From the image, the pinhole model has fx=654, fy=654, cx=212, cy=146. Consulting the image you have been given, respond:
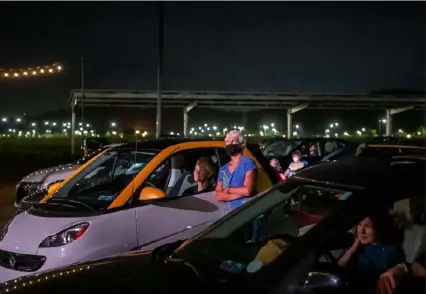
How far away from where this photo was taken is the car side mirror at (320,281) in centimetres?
296

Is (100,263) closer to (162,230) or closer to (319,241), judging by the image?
(319,241)

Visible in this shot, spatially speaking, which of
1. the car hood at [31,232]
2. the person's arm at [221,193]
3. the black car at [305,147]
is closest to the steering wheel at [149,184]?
the person's arm at [221,193]

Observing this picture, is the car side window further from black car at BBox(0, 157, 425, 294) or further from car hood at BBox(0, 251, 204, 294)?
car hood at BBox(0, 251, 204, 294)

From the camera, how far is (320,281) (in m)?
2.97

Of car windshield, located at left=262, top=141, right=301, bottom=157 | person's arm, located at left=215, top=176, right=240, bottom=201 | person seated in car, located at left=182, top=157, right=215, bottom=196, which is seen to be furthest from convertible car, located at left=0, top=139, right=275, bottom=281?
car windshield, located at left=262, top=141, right=301, bottom=157

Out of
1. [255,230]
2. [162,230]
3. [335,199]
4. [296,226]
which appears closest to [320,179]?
[335,199]

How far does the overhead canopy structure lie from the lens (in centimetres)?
3080

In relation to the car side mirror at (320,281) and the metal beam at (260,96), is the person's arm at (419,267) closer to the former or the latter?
the car side mirror at (320,281)

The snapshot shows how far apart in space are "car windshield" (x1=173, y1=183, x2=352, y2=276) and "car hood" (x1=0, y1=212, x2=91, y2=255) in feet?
7.03

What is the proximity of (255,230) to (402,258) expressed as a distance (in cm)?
130

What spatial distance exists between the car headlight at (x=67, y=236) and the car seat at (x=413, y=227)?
3.26 m

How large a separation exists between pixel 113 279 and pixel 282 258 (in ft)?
2.86

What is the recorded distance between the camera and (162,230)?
255 inches

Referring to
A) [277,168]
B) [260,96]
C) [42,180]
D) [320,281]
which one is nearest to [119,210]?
[320,281]
